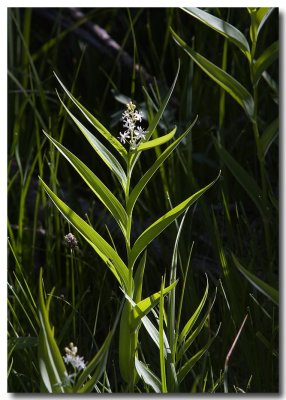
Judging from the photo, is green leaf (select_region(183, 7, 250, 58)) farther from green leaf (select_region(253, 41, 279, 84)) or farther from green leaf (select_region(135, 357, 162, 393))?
green leaf (select_region(135, 357, 162, 393))

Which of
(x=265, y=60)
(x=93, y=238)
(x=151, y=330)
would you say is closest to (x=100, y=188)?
(x=93, y=238)

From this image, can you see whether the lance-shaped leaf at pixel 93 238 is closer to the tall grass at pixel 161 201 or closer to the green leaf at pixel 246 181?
the tall grass at pixel 161 201

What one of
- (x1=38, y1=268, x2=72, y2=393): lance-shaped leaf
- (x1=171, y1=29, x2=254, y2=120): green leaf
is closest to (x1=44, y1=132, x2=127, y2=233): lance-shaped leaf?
(x1=38, y1=268, x2=72, y2=393): lance-shaped leaf

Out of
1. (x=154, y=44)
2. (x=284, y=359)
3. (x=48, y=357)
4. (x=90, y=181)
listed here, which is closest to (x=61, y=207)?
(x=90, y=181)

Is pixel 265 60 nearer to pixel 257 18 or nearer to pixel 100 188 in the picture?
pixel 257 18

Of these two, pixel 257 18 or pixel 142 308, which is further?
pixel 257 18

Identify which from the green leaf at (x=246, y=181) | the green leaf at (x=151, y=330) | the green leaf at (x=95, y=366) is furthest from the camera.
Answer: the green leaf at (x=246, y=181)

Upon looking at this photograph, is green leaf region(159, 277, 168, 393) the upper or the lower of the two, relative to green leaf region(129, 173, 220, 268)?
lower

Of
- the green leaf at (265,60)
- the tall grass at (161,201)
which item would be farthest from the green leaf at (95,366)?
the green leaf at (265,60)
